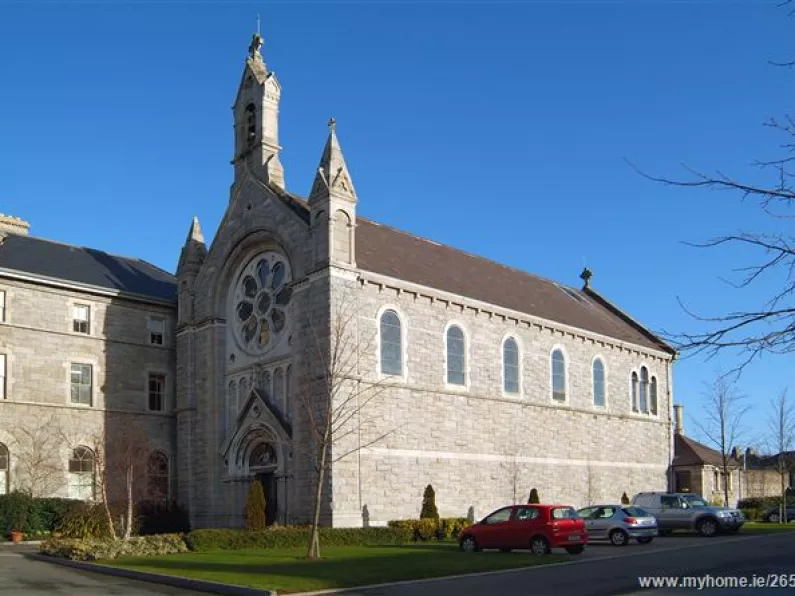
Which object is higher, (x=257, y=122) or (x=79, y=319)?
(x=257, y=122)

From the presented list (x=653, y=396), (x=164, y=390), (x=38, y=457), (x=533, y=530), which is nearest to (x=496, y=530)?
(x=533, y=530)

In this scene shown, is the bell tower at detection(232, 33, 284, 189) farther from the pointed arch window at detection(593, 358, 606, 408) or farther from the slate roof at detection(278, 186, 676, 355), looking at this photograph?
the pointed arch window at detection(593, 358, 606, 408)

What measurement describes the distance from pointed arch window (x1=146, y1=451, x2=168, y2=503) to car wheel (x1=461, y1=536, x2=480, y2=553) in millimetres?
17636

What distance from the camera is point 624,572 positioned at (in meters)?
21.4

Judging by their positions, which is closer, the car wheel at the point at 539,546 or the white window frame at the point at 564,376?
the car wheel at the point at 539,546

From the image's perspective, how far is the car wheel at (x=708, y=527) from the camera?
3578cm

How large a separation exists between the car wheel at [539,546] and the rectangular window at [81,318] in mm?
23743

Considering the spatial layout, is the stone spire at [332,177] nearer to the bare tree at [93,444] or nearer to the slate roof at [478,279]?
the slate roof at [478,279]

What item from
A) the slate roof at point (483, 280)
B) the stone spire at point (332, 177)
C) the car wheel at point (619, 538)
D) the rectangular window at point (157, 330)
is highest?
the stone spire at point (332, 177)

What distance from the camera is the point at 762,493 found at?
71.2 meters

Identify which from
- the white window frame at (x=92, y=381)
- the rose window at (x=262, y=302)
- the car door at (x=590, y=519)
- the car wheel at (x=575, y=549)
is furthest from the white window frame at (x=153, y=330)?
the car wheel at (x=575, y=549)

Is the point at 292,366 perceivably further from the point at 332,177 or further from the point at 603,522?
the point at 603,522

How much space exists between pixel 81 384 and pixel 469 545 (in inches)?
814

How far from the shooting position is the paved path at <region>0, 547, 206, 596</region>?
18.6m
